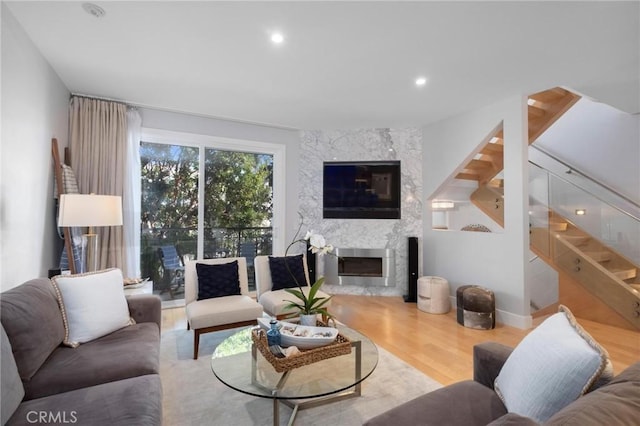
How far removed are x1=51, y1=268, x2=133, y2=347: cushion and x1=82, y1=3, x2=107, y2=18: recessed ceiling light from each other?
1858 millimetres

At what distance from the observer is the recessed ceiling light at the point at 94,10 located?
79.7 inches

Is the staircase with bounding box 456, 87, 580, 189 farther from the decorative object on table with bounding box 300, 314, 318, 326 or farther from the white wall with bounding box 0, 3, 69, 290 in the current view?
the white wall with bounding box 0, 3, 69, 290

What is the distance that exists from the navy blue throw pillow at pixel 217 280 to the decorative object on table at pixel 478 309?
103 inches

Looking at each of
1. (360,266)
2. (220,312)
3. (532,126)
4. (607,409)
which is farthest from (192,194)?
(532,126)

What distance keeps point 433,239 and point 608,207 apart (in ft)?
7.15

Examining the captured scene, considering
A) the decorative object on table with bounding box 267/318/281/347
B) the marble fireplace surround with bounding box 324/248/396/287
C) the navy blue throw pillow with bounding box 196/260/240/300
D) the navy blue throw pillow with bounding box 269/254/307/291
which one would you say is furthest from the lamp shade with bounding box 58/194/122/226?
the marble fireplace surround with bounding box 324/248/396/287

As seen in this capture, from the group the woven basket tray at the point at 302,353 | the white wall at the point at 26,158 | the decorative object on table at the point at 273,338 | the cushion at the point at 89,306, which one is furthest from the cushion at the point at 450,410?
the white wall at the point at 26,158

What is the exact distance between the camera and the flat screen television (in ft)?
15.7

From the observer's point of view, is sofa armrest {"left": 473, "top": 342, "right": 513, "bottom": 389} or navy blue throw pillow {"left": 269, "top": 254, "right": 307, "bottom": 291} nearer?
sofa armrest {"left": 473, "top": 342, "right": 513, "bottom": 389}

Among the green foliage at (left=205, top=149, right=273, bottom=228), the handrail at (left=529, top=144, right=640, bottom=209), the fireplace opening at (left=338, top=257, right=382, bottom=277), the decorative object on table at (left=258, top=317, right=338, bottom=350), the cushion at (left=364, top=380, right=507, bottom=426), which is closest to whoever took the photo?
the cushion at (left=364, top=380, right=507, bottom=426)

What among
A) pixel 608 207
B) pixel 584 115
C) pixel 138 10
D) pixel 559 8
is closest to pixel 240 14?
pixel 138 10

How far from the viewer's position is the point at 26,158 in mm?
2395

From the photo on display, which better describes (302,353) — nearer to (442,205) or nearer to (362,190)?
(362,190)

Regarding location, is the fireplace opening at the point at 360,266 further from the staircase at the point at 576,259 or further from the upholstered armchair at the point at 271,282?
the staircase at the point at 576,259
